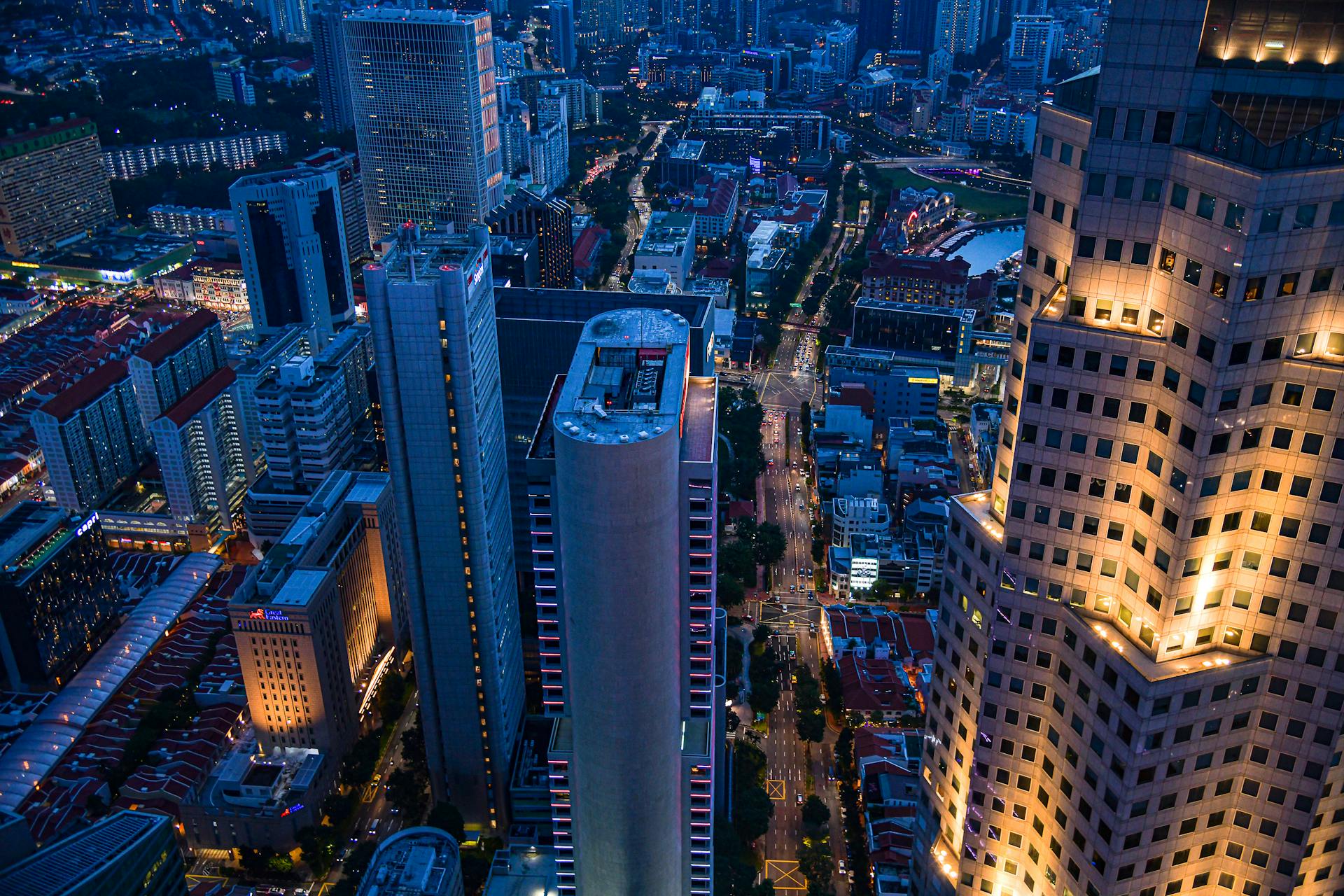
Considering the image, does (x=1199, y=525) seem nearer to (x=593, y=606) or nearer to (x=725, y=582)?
(x=593, y=606)

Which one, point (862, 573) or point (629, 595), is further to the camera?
point (862, 573)

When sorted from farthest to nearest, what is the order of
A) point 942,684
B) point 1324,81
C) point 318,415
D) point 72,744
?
point 318,415 < point 72,744 < point 942,684 < point 1324,81

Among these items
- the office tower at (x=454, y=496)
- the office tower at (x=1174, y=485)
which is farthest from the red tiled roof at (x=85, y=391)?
the office tower at (x=1174, y=485)

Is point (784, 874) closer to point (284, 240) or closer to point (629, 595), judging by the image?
point (629, 595)

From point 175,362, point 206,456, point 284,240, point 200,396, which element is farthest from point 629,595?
point 284,240

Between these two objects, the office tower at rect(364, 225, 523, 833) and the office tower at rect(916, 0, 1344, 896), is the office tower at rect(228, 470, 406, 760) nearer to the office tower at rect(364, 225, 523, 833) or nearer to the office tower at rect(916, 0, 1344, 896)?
the office tower at rect(364, 225, 523, 833)

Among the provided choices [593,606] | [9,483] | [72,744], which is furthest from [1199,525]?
[9,483]

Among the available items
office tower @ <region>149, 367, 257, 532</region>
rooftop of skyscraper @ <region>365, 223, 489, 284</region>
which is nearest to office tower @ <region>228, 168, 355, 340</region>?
office tower @ <region>149, 367, 257, 532</region>
